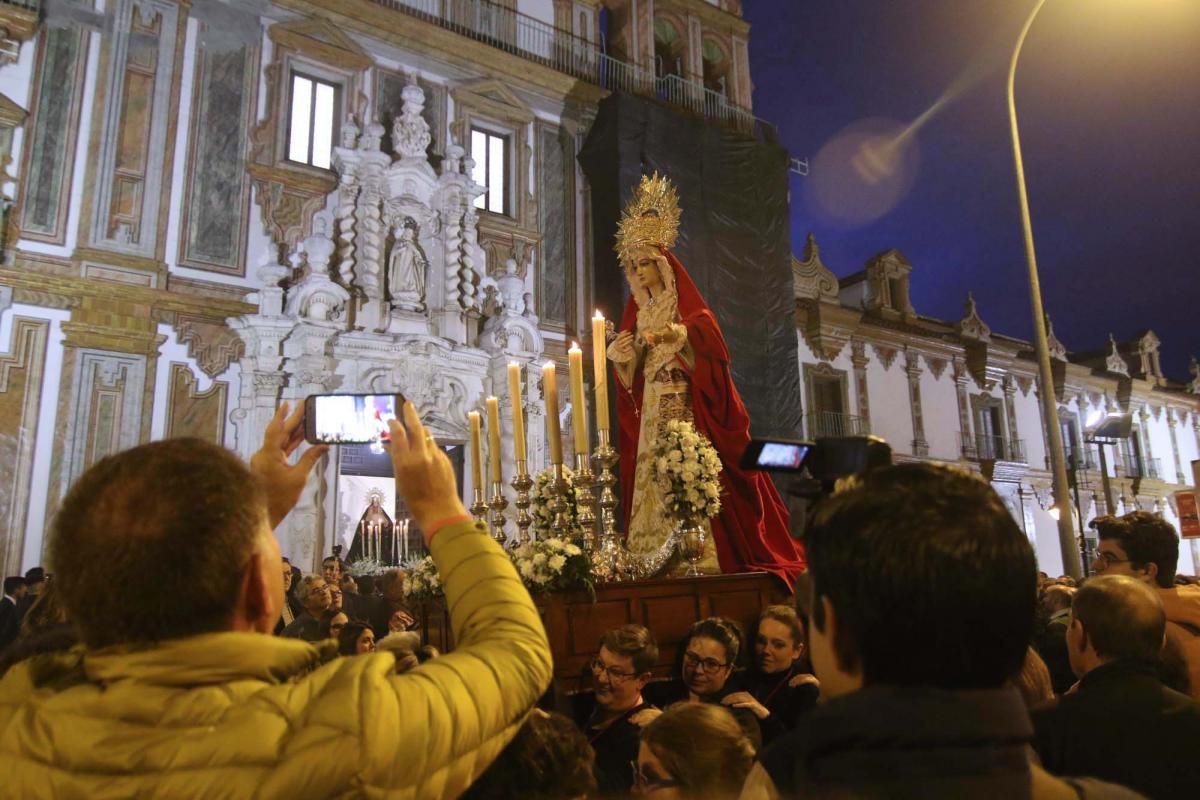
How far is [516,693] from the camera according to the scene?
1186 millimetres

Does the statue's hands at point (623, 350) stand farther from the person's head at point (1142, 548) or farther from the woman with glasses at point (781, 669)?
the person's head at point (1142, 548)

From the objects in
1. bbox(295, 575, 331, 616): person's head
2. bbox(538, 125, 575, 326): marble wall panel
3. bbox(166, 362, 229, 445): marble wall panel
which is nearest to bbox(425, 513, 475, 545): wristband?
bbox(295, 575, 331, 616): person's head

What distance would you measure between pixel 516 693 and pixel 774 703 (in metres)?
2.66

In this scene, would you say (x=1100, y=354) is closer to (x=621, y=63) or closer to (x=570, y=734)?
(x=621, y=63)

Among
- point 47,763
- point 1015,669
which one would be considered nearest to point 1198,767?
point 1015,669

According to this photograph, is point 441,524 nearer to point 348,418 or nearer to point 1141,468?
point 348,418

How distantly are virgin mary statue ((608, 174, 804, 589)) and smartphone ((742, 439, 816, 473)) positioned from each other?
3589 millimetres

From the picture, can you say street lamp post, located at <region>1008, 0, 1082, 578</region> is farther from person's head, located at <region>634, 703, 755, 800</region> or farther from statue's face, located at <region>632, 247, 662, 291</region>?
person's head, located at <region>634, 703, 755, 800</region>

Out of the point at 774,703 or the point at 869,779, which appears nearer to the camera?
the point at 869,779

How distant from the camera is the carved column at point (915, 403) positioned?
20597 mm

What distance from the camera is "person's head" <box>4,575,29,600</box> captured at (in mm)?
7802

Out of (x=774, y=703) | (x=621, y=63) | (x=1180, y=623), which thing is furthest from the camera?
(x=621, y=63)

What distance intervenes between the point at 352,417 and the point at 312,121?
1137 centimetres

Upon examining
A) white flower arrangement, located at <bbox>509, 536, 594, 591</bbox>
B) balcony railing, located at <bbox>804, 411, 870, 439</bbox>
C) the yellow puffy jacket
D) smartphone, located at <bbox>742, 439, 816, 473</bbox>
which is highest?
balcony railing, located at <bbox>804, 411, 870, 439</bbox>
